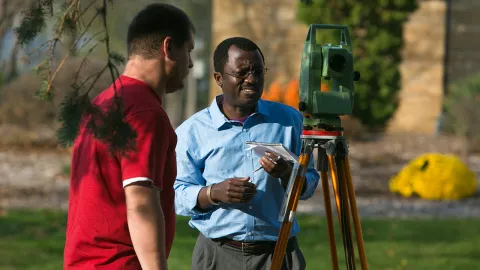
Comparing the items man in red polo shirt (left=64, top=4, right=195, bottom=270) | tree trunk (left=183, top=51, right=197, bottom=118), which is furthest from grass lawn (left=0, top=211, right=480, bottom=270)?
tree trunk (left=183, top=51, right=197, bottom=118)

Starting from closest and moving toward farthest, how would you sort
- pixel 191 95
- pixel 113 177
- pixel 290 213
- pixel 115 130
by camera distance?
pixel 115 130, pixel 113 177, pixel 290 213, pixel 191 95

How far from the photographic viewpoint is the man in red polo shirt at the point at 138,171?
2.95 meters

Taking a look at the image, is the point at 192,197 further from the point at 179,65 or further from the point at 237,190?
the point at 179,65

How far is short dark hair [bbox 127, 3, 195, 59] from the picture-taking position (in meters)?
3.13

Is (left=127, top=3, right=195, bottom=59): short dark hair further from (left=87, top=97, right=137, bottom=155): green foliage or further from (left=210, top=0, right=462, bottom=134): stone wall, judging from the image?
(left=210, top=0, right=462, bottom=134): stone wall

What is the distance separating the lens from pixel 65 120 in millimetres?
3039

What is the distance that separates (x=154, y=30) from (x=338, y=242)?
604 cm

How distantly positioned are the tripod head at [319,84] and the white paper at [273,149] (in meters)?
0.12

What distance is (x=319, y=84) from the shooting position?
389 cm

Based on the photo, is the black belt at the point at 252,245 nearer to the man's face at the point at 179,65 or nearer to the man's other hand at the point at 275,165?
the man's other hand at the point at 275,165

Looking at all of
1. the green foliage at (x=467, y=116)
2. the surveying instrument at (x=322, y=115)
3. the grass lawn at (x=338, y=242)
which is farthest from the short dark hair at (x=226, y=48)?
the green foliage at (x=467, y=116)

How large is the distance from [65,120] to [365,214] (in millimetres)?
7811

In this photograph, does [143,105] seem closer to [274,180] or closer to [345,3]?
[274,180]

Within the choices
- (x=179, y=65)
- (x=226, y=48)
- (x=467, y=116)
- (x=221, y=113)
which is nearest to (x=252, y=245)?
(x=221, y=113)
